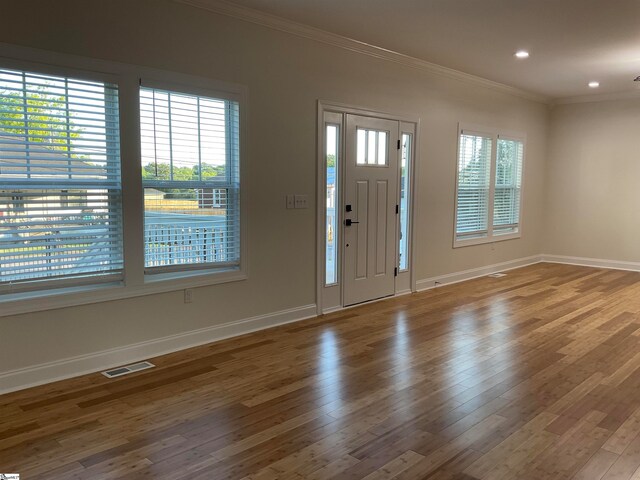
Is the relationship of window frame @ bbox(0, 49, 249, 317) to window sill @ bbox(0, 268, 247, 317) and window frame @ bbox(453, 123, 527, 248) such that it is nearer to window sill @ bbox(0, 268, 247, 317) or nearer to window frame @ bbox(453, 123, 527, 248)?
window sill @ bbox(0, 268, 247, 317)

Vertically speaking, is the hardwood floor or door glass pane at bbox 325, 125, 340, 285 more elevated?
door glass pane at bbox 325, 125, 340, 285

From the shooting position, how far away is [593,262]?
8.27m

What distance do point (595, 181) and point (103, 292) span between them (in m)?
7.73

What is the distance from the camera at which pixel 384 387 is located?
10.7 feet

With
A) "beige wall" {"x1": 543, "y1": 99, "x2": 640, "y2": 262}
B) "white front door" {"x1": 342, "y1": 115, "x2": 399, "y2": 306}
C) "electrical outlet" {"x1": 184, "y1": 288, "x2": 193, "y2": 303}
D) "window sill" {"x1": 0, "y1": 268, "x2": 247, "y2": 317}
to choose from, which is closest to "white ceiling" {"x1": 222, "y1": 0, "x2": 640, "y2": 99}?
"white front door" {"x1": 342, "y1": 115, "x2": 399, "y2": 306}

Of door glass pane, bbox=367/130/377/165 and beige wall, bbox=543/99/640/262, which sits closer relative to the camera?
door glass pane, bbox=367/130/377/165

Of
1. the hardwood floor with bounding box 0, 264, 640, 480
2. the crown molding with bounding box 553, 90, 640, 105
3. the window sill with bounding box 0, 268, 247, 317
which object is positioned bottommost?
the hardwood floor with bounding box 0, 264, 640, 480

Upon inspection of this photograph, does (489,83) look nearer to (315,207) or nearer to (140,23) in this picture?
(315,207)

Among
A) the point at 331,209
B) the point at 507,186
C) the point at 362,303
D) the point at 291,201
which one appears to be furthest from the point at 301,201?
the point at 507,186

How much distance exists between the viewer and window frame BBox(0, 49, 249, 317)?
3131mm

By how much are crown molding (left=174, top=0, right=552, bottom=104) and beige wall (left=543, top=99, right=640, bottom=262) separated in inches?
81.8

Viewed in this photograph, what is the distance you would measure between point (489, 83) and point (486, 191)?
Answer: 1.53 m

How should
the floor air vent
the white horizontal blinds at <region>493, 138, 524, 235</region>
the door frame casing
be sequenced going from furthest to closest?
the white horizontal blinds at <region>493, 138, 524, 235</region> → the door frame casing → the floor air vent

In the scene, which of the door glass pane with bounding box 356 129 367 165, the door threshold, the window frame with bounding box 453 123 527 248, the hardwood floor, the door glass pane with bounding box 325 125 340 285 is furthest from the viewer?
the window frame with bounding box 453 123 527 248
